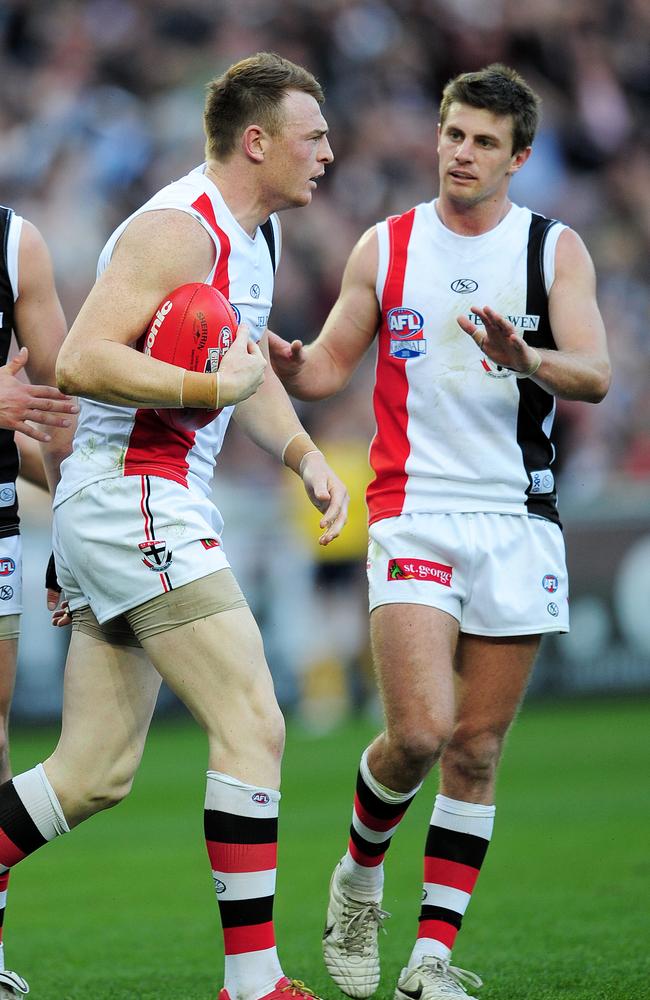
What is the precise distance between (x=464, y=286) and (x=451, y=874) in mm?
2083

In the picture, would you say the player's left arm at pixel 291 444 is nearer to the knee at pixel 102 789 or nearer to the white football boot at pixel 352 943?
the knee at pixel 102 789

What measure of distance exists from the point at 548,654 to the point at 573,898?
6.40 meters

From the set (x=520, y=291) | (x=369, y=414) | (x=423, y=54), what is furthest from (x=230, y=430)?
(x=520, y=291)

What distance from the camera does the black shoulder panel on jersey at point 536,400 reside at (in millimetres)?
5336

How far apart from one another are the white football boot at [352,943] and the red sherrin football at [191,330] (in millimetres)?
2117

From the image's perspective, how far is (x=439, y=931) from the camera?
16.4 ft

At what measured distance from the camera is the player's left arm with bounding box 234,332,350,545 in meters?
4.47

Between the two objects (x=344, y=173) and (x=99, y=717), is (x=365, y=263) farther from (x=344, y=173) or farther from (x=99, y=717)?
(x=344, y=173)

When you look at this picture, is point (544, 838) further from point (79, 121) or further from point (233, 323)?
point (79, 121)

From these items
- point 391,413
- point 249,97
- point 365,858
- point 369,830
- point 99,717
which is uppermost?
point 249,97

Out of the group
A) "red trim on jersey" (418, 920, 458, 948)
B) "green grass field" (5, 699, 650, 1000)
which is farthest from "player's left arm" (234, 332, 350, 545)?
"green grass field" (5, 699, 650, 1000)

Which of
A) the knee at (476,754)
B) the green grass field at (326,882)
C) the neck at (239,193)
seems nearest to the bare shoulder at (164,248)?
the neck at (239,193)

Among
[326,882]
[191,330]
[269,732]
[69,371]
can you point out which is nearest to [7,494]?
[69,371]

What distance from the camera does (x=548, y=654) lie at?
13156 mm
